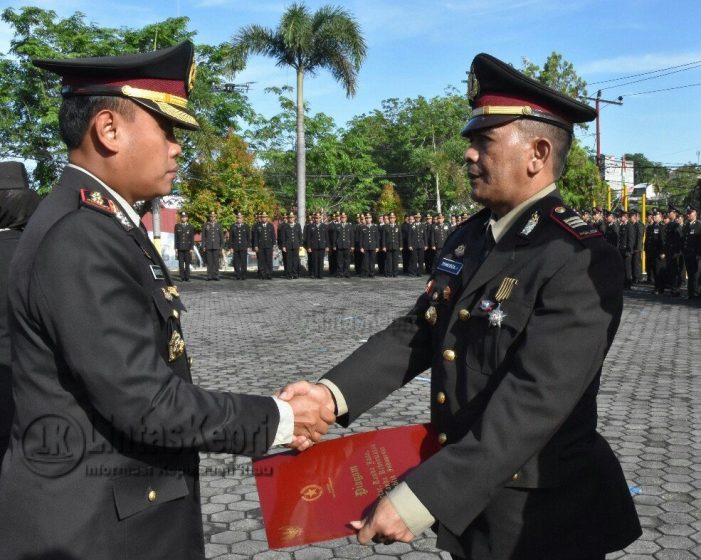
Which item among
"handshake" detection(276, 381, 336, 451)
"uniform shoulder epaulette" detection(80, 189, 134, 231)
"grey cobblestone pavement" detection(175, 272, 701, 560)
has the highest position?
"uniform shoulder epaulette" detection(80, 189, 134, 231)

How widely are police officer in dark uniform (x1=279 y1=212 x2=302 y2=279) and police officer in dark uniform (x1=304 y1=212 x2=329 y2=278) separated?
1.19 feet

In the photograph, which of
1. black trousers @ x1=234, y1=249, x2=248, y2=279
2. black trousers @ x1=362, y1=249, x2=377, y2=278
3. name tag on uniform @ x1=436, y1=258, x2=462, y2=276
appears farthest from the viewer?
black trousers @ x1=362, y1=249, x2=377, y2=278

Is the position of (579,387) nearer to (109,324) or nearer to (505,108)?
(505,108)

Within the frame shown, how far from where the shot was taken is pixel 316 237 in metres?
23.3

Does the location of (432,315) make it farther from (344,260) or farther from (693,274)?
(344,260)

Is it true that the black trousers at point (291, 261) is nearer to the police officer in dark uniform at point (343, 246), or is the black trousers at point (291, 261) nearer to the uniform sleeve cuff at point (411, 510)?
the police officer in dark uniform at point (343, 246)

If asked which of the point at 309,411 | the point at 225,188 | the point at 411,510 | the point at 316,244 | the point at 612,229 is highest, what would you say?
the point at 225,188

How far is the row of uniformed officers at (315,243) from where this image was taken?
2253cm

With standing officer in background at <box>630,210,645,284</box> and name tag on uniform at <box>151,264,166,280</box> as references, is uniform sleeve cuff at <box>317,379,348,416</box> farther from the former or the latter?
standing officer in background at <box>630,210,645,284</box>

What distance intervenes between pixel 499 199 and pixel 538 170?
0.49 ft

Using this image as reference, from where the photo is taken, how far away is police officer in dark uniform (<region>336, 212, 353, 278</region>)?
23.6 m

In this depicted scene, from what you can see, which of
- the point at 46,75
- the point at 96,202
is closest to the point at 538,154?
the point at 96,202

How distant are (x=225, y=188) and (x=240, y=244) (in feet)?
30.0
